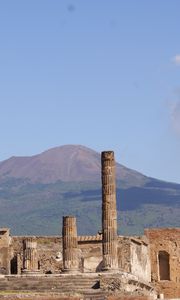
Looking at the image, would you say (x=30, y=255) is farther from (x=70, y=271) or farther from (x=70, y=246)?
(x=70, y=271)

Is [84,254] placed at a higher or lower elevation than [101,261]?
higher

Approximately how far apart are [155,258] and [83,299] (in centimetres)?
2190

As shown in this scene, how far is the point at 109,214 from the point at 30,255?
22.2 feet

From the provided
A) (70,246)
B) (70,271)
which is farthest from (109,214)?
(70,246)

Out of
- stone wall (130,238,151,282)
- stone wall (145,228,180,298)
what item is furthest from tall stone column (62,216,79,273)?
stone wall (145,228,180,298)

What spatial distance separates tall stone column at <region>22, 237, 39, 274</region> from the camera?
65.1 metres

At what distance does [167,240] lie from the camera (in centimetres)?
7425

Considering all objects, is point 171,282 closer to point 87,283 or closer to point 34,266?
point 34,266

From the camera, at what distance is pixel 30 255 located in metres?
65.6

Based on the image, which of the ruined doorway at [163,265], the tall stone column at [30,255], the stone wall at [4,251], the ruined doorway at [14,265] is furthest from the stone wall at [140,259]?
the stone wall at [4,251]

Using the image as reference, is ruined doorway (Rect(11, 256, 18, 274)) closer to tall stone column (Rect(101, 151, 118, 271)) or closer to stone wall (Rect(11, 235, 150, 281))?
stone wall (Rect(11, 235, 150, 281))

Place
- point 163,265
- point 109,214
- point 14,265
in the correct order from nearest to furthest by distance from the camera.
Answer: point 109,214 → point 14,265 → point 163,265

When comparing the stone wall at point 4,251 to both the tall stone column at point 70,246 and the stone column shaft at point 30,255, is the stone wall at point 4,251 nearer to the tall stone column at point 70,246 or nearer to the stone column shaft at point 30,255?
the stone column shaft at point 30,255

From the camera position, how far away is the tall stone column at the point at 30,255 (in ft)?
214
